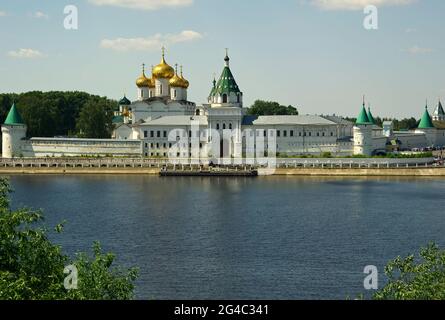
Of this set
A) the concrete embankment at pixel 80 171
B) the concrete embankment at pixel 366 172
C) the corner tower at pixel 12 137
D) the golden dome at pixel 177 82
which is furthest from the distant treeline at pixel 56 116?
the concrete embankment at pixel 366 172

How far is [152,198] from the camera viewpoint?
33.1 meters

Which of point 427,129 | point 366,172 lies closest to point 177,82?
point 366,172

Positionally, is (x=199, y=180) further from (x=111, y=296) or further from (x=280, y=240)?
(x=111, y=296)

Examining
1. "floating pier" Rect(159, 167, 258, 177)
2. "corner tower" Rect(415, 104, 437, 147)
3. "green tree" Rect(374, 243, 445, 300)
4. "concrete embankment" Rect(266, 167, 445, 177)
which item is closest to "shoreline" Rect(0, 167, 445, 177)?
"concrete embankment" Rect(266, 167, 445, 177)

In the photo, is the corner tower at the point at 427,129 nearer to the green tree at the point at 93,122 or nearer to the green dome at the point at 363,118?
the green dome at the point at 363,118

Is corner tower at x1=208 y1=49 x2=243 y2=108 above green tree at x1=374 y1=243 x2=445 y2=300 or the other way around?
above

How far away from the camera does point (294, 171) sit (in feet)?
149

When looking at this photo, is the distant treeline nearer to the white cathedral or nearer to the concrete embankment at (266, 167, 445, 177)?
the white cathedral

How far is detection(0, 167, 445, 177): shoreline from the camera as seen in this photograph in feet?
145

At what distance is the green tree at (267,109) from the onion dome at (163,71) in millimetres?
15676

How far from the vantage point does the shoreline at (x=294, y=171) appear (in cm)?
4412

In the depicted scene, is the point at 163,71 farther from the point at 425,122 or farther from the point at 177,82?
the point at 425,122

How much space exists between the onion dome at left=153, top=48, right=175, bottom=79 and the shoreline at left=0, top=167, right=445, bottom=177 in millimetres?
11521
